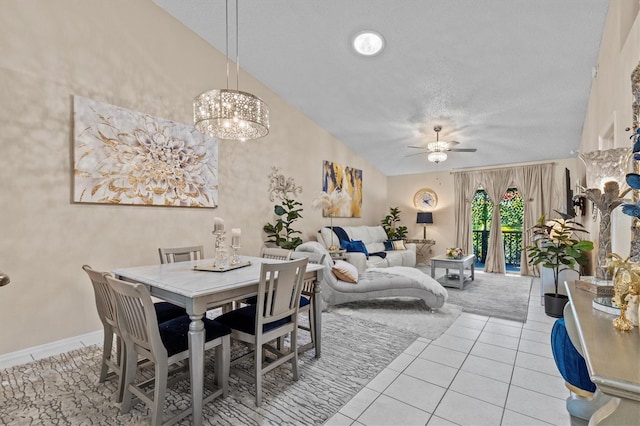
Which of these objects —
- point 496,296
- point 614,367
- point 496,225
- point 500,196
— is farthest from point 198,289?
point 500,196

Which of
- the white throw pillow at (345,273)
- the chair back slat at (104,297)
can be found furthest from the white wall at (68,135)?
the white throw pillow at (345,273)

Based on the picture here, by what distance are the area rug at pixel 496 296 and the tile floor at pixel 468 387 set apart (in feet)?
2.32

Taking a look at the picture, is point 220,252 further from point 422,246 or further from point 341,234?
point 422,246

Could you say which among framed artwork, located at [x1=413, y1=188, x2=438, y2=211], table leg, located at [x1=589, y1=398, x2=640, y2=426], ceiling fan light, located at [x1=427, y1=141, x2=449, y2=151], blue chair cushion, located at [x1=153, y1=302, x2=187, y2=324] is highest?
ceiling fan light, located at [x1=427, y1=141, x2=449, y2=151]

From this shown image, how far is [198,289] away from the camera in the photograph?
5.91ft

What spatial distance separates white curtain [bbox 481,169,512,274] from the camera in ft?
21.5

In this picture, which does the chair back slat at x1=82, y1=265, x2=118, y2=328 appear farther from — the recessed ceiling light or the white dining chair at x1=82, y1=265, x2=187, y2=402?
the recessed ceiling light

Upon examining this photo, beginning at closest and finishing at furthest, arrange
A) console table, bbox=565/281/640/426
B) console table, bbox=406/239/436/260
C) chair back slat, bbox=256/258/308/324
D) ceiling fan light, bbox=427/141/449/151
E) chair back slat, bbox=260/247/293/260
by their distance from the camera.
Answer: console table, bbox=565/281/640/426 → chair back slat, bbox=256/258/308/324 → chair back slat, bbox=260/247/293/260 → ceiling fan light, bbox=427/141/449/151 → console table, bbox=406/239/436/260

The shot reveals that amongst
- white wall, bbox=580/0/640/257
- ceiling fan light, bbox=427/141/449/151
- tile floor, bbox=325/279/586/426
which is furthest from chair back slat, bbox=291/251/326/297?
ceiling fan light, bbox=427/141/449/151

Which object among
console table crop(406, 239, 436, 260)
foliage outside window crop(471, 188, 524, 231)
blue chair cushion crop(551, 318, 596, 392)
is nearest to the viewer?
blue chair cushion crop(551, 318, 596, 392)

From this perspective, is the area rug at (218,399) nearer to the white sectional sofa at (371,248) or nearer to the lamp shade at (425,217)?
the white sectional sofa at (371,248)

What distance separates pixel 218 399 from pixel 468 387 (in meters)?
1.76

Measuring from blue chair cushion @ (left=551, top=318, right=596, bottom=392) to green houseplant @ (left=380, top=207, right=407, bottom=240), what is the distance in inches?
228

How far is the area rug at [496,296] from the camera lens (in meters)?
3.86
